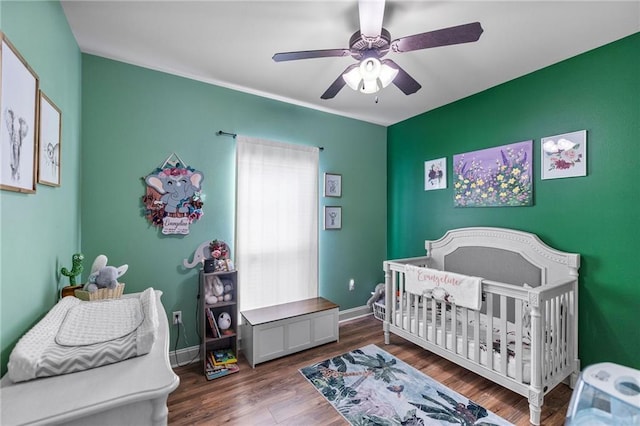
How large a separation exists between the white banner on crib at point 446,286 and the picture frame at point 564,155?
1.13 m

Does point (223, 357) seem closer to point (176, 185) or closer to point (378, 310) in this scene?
point (176, 185)

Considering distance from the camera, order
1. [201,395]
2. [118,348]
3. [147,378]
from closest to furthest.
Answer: [147,378], [118,348], [201,395]

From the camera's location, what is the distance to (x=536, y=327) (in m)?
1.74

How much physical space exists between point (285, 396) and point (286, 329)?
604 millimetres

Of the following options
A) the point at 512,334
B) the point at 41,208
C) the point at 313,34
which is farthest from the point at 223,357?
the point at 313,34

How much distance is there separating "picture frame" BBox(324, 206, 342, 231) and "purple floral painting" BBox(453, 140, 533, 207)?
1.31 meters

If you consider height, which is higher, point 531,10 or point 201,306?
point 531,10

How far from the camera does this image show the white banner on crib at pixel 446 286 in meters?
2.08

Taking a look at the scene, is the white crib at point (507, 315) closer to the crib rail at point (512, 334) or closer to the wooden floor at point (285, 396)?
the crib rail at point (512, 334)

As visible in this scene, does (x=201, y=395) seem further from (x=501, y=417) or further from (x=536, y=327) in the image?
(x=536, y=327)

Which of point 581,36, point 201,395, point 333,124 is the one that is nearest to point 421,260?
point 333,124

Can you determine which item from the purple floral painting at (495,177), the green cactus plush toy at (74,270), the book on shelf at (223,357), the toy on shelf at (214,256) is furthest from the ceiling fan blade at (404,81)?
the book on shelf at (223,357)

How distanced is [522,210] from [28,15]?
11.2 ft

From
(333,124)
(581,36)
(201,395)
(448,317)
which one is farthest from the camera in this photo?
(333,124)
